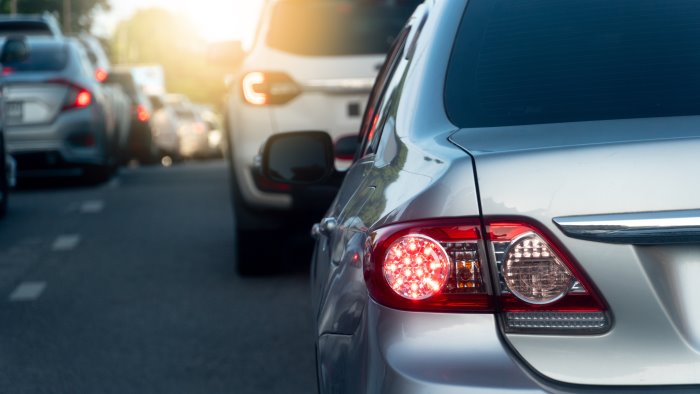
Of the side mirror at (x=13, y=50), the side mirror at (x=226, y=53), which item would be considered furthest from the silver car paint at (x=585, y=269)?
the side mirror at (x=13, y=50)

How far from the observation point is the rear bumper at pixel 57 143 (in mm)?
15305

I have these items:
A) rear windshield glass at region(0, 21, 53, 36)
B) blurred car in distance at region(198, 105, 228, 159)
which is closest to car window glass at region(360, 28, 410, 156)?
rear windshield glass at region(0, 21, 53, 36)

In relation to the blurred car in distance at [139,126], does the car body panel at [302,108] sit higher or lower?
higher

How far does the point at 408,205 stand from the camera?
2842mm

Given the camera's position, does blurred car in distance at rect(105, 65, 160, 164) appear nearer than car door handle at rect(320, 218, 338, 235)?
No

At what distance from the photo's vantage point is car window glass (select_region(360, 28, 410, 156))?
3930 millimetres

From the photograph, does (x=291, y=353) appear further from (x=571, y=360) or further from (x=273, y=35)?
(x=571, y=360)

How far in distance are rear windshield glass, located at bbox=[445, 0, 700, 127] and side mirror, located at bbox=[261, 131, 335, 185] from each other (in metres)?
0.89

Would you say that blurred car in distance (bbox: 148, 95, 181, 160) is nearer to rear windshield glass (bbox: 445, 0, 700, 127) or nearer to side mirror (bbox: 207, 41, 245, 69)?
side mirror (bbox: 207, 41, 245, 69)

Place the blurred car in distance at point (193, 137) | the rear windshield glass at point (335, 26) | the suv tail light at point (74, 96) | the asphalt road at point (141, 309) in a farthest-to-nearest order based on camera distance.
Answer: the blurred car in distance at point (193, 137), the suv tail light at point (74, 96), the rear windshield glass at point (335, 26), the asphalt road at point (141, 309)

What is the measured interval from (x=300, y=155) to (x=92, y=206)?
9.17 meters

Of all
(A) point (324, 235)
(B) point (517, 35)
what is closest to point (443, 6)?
(B) point (517, 35)

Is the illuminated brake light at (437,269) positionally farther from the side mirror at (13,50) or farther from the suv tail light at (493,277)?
the side mirror at (13,50)

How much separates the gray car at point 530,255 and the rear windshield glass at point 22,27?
1814 centimetres
